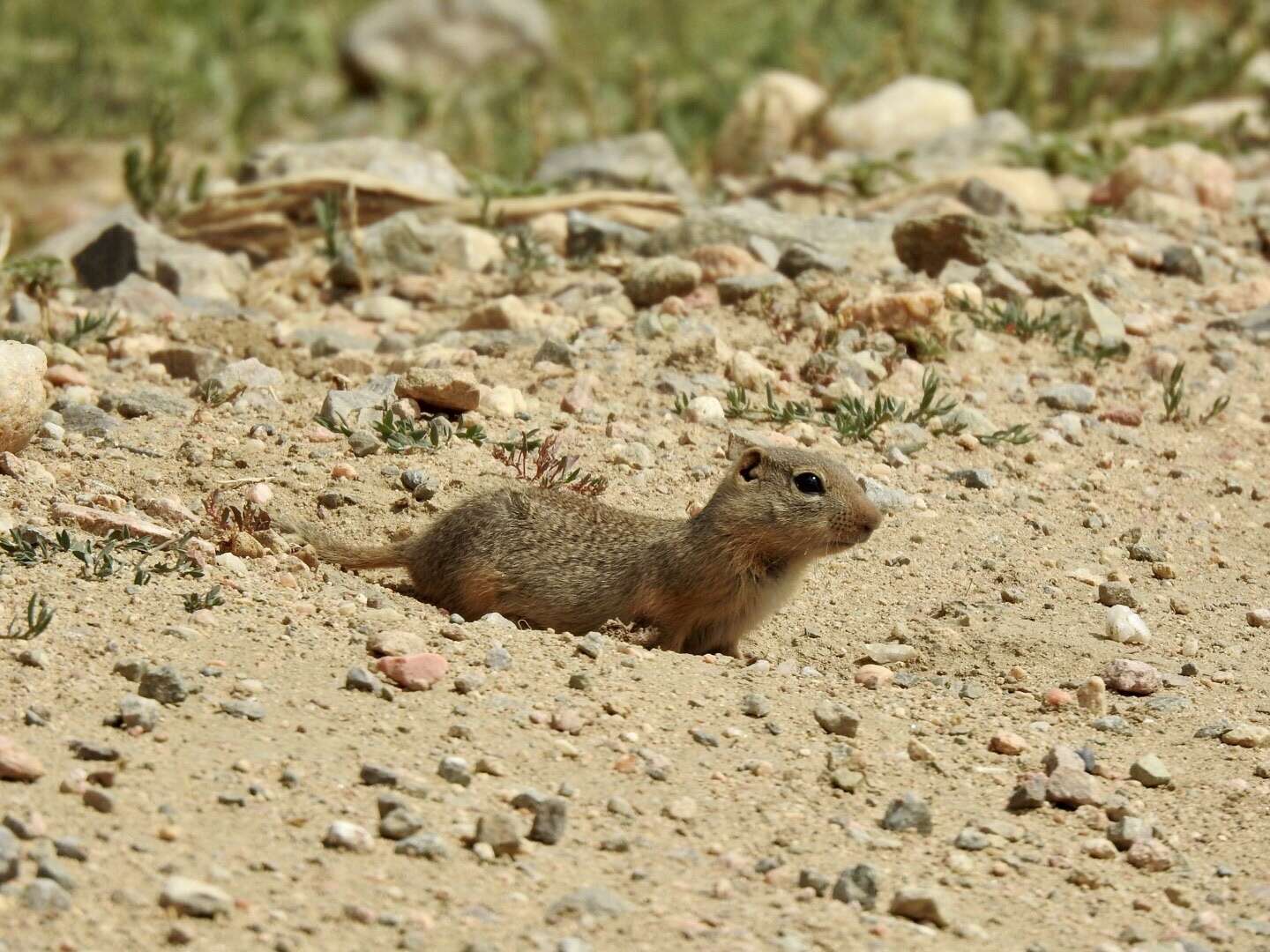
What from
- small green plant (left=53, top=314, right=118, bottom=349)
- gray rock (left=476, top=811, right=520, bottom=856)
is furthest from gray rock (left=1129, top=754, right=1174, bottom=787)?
small green plant (left=53, top=314, right=118, bottom=349)

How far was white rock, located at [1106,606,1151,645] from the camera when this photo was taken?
17.1 ft

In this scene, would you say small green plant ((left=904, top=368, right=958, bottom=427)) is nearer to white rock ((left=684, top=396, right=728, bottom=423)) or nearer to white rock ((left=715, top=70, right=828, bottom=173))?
white rock ((left=684, top=396, right=728, bottom=423))

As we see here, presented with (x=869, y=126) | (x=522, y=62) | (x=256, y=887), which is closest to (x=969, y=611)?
(x=256, y=887)

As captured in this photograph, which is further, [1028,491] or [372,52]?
[372,52]

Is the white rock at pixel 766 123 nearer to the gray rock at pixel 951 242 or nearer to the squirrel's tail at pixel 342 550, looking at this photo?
the gray rock at pixel 951 242

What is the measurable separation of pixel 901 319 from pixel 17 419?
3376mm

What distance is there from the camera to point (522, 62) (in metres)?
15.0

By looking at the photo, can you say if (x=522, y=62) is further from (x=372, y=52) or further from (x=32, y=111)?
(x=32, y=111)

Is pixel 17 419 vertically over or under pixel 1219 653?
over

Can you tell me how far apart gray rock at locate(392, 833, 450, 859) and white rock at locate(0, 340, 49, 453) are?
229 centimetres

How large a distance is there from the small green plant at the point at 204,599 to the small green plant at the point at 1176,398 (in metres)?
3.79

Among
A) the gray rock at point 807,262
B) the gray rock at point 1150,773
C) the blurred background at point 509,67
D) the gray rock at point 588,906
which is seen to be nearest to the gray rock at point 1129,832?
the gray rock at point 1150,773

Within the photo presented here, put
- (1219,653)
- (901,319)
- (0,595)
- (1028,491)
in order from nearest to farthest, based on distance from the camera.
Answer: (0,595) → (1219,653) → (1028,491) → (901,319)

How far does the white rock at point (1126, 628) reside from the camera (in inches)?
205
